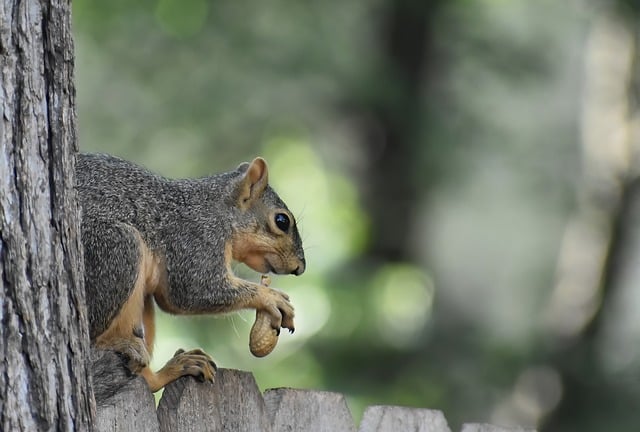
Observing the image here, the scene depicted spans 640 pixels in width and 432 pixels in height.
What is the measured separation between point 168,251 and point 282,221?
49cm

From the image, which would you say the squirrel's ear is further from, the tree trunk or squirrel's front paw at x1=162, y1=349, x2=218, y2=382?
the tree trunk

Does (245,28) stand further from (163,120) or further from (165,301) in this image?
(165,301)

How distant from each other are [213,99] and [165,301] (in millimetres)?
3483

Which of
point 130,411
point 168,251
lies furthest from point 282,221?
point 130,411

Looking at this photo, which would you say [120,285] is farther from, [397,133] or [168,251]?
[397,133]

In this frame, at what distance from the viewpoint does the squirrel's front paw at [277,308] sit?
3.02 m

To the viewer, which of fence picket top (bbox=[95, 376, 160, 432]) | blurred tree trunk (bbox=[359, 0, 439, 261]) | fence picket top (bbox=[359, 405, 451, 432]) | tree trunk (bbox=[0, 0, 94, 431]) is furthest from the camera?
blurred tree trunk (bbox=[359, 0, 439, 261])

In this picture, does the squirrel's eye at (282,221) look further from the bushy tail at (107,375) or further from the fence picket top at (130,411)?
the fence picket top at (130,411)

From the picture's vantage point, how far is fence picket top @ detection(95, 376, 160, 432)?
220 cm

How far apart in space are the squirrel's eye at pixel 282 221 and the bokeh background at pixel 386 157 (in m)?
2.42

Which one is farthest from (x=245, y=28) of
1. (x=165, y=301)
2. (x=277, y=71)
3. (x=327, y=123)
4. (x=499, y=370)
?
(x=165, y=301)

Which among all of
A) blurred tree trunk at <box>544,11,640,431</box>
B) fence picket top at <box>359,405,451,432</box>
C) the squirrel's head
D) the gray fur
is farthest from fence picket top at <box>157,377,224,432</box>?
blurred tree trunk at <box>544,11,640,431</box>

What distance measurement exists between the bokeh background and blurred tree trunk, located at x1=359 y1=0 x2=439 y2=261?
12 mm

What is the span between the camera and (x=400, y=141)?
6.88 m
